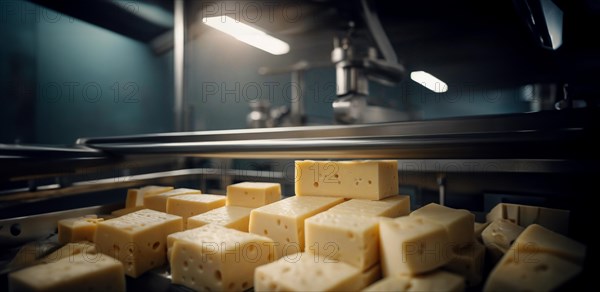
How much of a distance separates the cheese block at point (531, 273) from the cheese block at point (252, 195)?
721 millimetres

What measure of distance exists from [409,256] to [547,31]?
868 millimetres

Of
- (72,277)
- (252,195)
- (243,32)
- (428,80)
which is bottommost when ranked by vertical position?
(72,277)

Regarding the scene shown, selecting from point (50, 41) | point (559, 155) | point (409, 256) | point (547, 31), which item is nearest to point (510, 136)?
point (559, 155)

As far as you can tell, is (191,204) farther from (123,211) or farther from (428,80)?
(428,80)

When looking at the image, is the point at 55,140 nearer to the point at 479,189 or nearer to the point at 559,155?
the point at 479,189

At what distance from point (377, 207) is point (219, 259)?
0.43 metres

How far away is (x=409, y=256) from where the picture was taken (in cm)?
73

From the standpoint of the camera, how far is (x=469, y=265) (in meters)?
0.80

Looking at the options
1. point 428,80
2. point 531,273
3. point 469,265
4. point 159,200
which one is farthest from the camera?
point 428,80

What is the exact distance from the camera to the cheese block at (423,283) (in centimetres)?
Answer: 69

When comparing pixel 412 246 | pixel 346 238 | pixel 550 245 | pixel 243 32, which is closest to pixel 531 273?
pixel 550 245

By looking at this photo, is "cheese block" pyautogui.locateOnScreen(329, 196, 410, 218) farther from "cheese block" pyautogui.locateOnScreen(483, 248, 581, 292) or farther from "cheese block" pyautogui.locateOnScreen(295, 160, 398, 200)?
"cheese block" pyautogui.locateOnScreen(483, 248, 581, 292)

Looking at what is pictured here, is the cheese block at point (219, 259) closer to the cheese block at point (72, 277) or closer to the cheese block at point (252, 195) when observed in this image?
the cheese block at point (72, 277)

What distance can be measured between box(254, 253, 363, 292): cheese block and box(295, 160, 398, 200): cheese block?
30 centimetres
